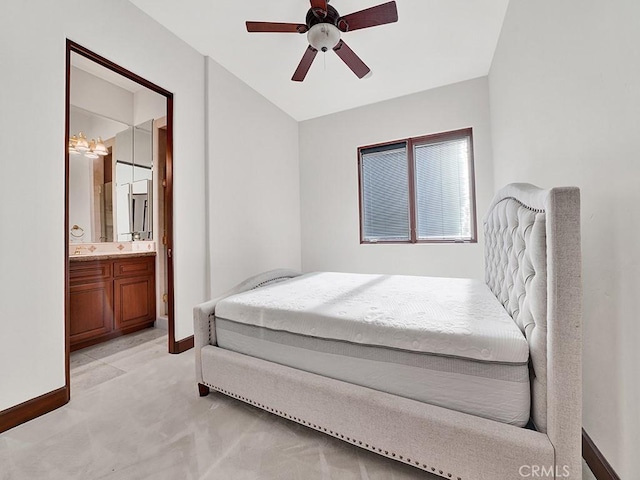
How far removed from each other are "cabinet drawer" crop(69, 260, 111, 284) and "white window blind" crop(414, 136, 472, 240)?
3.69m

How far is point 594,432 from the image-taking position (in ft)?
4.01

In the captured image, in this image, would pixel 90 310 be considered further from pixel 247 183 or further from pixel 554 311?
pixel 554 311

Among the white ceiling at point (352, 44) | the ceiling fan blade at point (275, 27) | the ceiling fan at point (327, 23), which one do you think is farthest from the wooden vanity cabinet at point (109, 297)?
the ceiling fan at point (327, 23)

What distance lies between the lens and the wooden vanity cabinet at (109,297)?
2.72 meters

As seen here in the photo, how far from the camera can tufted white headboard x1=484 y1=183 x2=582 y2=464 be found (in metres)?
0.94

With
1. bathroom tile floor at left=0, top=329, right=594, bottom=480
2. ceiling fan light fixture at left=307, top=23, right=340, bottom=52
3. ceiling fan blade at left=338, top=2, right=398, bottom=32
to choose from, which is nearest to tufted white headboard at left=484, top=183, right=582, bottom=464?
bathroom tile floor at left=0, top=329, right=594, bottom=480

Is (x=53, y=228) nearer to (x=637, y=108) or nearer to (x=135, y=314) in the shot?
(x=135, y=314)

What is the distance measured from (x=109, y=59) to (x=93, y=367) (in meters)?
2.49

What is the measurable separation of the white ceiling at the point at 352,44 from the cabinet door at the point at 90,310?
2599 millimetres

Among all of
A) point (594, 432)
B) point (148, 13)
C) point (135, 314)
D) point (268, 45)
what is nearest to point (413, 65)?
point (268, 45)

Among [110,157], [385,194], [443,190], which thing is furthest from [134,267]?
[443,190]

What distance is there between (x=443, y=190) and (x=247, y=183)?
99.0 inches

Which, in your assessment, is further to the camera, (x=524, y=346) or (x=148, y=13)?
(x=148, y=13)

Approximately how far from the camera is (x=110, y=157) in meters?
3.52
